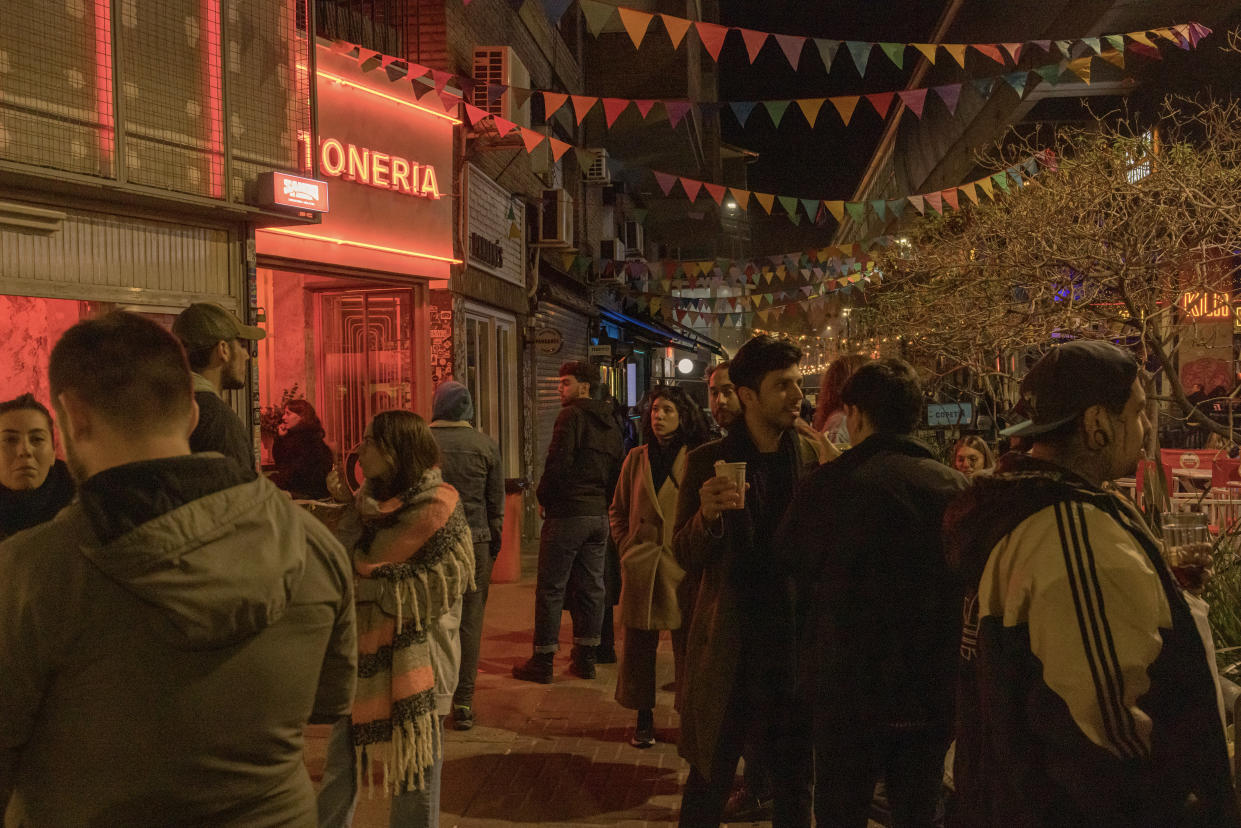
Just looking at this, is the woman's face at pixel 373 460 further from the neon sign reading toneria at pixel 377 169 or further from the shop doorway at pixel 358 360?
the shop doorway at pixel 358 360

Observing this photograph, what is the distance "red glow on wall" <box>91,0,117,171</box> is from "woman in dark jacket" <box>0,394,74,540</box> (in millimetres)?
3189

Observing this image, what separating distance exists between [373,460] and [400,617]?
0.60 meters

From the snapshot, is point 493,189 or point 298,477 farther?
point 493,189

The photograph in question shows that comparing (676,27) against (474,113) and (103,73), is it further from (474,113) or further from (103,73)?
(103,73)

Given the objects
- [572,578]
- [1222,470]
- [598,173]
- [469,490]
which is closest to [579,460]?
[572,578]

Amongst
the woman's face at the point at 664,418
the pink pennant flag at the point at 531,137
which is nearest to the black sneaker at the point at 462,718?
the woman's face at the point at 664,418

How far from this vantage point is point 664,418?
6145mm

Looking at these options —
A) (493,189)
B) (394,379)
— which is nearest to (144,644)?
(394,379)

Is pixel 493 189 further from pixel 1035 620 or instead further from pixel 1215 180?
pixel 1035 620

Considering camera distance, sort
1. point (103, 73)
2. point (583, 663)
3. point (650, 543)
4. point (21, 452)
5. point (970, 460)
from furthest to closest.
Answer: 1. point (583, 663)
2. point (970, 460)
3. point (103, 73)
4. point (650, 543)
5. point (21, 452)

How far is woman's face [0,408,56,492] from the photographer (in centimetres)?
419

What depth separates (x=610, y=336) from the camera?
26.0m

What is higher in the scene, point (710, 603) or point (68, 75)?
point (68, 75)

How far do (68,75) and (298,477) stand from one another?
133 inches
